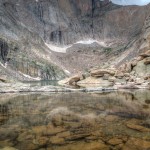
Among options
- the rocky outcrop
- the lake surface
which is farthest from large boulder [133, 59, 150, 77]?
the lake surface

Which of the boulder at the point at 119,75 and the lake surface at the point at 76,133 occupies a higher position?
the boulder at the point at 119,75

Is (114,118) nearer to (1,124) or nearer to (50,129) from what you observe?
(50,129)

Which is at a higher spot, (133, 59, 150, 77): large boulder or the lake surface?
(133, 59, 150, 77): large boulder

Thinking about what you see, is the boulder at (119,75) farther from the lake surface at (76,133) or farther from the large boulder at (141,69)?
the lake surface at (76,133)

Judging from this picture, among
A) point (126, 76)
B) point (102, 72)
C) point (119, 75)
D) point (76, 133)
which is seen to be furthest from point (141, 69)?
point (76, 133)

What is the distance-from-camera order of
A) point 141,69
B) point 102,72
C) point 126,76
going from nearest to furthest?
point 126,76
point 141,69
point 102,72

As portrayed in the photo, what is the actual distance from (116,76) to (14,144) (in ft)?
223

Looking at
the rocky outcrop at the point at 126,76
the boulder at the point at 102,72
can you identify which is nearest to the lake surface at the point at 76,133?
the rocky outcrop at the point at 126,76

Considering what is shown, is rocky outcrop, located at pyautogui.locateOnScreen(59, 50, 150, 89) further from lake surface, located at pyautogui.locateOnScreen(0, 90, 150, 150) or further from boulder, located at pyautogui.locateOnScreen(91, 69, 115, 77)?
lake surface, located at pyautogui.locateOnScreen(0, 90, 150, 150)

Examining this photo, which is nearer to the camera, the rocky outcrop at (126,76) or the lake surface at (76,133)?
the lake surface at (76,133)

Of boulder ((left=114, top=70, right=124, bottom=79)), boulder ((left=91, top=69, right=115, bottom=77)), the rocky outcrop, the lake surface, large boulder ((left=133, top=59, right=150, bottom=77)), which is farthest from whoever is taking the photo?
boulder ((left=91, top=69, right=115, bottom=77))

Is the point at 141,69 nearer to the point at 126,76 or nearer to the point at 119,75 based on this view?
the point at 126,76

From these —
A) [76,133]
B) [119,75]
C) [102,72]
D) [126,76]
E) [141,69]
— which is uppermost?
[102,72]

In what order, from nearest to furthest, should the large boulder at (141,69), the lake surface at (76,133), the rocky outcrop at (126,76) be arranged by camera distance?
the lake surface at (76,133)
the rocky outcrop at (126,76)
the large boulder at (141,69)
